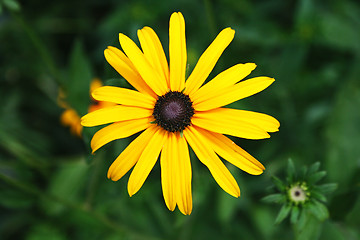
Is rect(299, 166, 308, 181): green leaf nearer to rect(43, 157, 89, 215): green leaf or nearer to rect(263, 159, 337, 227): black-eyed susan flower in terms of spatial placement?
rect(263, 159, 337, 227): black-eyed susan flower

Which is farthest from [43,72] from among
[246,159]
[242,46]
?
[246,159]

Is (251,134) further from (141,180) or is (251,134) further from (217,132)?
(141,180)

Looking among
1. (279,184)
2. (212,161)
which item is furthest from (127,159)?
(279,184)

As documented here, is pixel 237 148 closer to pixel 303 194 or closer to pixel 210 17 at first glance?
pixel 303 194

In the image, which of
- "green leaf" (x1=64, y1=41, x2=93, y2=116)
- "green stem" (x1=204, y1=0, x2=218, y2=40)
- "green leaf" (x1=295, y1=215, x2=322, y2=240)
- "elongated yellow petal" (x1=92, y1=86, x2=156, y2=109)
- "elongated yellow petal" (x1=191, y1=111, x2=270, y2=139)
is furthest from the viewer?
"green leaf" (x1=64, y1=41, x2=93, y2=116)

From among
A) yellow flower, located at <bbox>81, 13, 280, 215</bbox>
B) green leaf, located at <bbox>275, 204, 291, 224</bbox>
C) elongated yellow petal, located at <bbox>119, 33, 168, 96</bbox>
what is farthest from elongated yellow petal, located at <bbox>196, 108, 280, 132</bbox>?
green leaf, located at <bbox>275, 204, 291, 224</bbox>

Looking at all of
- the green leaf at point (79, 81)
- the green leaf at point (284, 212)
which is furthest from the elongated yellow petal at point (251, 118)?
the green leaf at point (79, 81)
